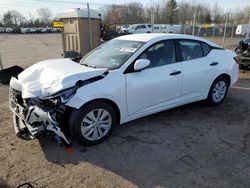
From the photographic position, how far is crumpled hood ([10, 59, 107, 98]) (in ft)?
11.0

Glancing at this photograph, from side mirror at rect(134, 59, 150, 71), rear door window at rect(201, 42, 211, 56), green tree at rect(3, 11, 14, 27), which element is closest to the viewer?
side mirror at rect(134, 59, 150, 71)

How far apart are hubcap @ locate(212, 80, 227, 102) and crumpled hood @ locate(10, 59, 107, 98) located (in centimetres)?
274

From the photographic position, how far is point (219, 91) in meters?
5.36

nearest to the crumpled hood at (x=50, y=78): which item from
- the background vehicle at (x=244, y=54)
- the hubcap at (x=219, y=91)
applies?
the hubcap at (x=219, y=91)

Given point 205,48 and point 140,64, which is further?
point 205,48

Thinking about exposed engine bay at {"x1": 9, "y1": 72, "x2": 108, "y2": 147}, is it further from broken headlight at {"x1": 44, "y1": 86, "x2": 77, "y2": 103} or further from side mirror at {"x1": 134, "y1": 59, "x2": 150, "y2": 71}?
side mirror at {"x1": 134, "y1": 59, "x2": 150, "y2": 71}

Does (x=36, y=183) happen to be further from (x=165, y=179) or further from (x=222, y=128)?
(x=222, y=128)

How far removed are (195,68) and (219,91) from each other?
3.45 ft

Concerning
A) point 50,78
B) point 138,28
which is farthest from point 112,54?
point 138,28

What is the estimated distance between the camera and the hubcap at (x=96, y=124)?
3.56 meters

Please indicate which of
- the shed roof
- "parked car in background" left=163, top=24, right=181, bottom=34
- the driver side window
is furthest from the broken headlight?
"parked car in background" left=163, top=24, right=181, bottom=34

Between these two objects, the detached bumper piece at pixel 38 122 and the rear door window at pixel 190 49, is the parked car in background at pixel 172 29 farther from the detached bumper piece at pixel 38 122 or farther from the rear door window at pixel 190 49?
the detached bumper piece at pixel 38 122

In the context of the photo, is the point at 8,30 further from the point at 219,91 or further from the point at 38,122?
the point at 219,91

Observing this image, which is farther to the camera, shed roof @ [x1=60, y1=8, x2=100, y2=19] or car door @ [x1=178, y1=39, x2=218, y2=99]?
shed roof @ [x1=60, y1=8, x2=100, y2=19]
